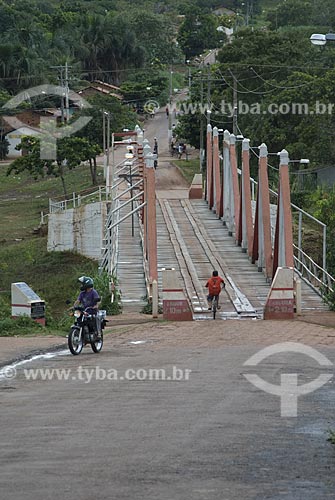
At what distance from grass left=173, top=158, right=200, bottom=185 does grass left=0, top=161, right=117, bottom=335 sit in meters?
6.40

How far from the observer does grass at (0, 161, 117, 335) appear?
29.6 meters

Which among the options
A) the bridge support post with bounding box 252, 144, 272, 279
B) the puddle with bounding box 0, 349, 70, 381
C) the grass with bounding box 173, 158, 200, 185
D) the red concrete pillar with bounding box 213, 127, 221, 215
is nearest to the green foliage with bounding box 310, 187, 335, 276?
the bridge support post with bounding box 252, 144, 272, 279

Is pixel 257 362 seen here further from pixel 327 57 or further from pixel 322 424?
pixel 327 57

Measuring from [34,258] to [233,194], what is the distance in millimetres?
12191

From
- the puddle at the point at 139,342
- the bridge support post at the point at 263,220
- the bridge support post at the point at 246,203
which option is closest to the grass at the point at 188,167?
the bridge support post at the point at 246,203

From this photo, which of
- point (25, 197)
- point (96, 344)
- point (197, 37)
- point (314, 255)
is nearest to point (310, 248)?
point (314, 255)

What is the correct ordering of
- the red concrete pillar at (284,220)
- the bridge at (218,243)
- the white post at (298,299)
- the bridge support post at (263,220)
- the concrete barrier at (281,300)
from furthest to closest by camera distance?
the bridge support post at (263,220)
the red concrete pillar at (284,220)
the bridge at (218,243)
the white post at (298,299)
the concrete barrier at (281,300)

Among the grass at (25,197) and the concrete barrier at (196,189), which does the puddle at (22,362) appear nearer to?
the concrete barrier at (196,189)

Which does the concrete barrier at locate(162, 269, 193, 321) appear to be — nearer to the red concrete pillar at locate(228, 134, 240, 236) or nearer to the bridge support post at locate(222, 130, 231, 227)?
the red concrete pillar at locate(228, 134, 240, 236)

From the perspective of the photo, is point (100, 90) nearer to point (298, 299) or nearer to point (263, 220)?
point (263, 220)

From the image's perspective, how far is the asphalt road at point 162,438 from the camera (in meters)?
9.48

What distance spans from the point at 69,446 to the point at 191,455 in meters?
1.25

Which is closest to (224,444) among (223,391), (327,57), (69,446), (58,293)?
(69,446)

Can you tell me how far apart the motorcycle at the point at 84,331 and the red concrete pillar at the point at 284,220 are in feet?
47.1
